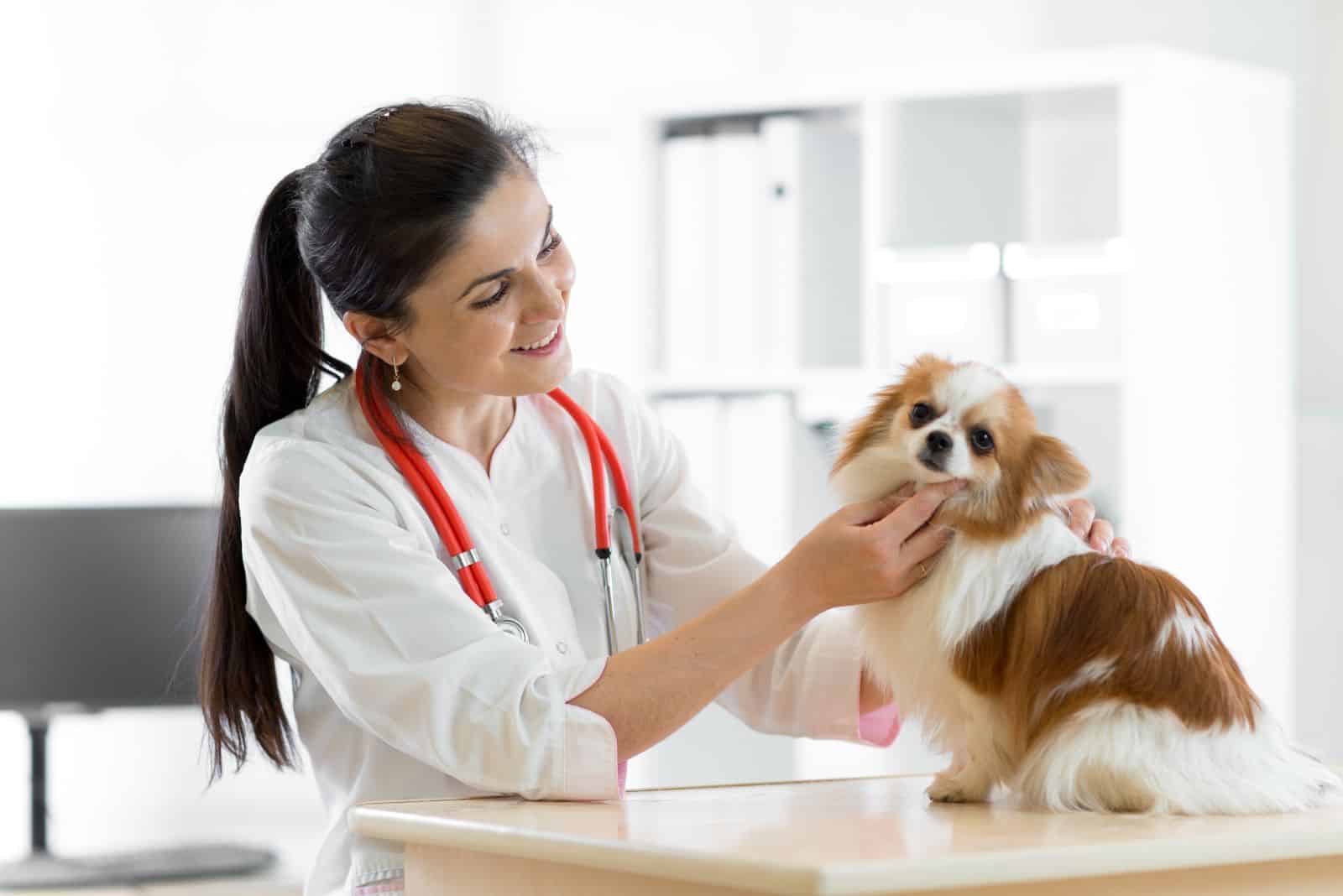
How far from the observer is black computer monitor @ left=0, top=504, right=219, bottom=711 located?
2.97 metres

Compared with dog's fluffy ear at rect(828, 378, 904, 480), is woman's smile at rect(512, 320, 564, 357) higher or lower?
higher

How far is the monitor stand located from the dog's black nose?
7.22 ft

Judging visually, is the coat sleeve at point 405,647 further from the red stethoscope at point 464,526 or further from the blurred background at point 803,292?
the blurred background at point 803,292

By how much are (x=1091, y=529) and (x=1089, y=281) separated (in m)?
1.66

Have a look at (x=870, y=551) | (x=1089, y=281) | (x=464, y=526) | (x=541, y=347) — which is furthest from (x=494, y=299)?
(x=1089, y=281)

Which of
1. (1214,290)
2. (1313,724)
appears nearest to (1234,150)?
(1214,290)

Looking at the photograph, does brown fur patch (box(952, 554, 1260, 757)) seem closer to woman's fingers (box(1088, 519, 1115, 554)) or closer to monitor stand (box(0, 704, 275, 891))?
woman's fingers (box(1088, 519, 1115, 554))

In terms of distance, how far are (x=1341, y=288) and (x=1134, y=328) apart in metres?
0.63

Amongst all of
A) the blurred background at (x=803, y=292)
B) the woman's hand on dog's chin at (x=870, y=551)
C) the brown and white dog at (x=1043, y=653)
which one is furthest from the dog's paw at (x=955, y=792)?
the blurred background at (x=803, y=292)

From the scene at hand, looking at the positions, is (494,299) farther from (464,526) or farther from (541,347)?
(464,526)

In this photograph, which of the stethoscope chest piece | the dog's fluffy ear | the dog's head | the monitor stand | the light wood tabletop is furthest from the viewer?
the monitor stand

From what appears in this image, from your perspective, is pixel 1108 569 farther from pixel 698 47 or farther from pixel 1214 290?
pixel 698 47

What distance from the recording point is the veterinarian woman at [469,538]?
137 centimetres

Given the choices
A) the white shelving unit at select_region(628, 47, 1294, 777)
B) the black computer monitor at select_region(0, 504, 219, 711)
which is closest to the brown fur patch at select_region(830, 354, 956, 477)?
the white shelving unit at select_region(628, 47, 1294, 777)
